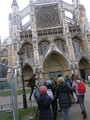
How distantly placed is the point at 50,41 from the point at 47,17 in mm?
6213

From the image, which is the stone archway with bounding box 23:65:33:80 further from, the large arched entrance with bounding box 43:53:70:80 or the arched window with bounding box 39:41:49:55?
the arched window with bounding box 39:41:49:55

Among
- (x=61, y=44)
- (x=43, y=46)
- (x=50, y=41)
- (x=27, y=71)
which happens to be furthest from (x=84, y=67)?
(x=27, y=71)

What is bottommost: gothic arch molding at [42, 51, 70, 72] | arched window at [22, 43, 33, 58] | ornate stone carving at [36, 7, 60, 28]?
gothic arch molding at [42, 51, 70, 72]

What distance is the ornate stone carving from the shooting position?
83.9 ft

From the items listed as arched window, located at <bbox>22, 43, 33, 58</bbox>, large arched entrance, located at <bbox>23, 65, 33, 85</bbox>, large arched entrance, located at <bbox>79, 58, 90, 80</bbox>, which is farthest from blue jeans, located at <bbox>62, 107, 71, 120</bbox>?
→ arched window, located at <bbox>22, 43, 33, 58</bbox>

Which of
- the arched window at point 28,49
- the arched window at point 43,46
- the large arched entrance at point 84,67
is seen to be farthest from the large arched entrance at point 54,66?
the arched window at point 28,49

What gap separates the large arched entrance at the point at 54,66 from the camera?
22.1 meters

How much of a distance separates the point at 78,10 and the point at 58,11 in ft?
14.1

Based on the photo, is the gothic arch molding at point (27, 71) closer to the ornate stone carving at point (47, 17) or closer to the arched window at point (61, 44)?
the arched window at point (61, 44)

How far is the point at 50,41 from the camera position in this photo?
2345cm

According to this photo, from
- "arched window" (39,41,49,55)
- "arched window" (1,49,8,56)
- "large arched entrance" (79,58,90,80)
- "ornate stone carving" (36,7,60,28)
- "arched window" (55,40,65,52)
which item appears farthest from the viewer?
"arched window" (1,49,8,56)

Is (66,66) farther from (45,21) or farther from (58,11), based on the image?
(58,11)

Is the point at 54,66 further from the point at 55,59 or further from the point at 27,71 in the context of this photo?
the point at 27,71

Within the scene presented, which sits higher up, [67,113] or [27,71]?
[27,71]
